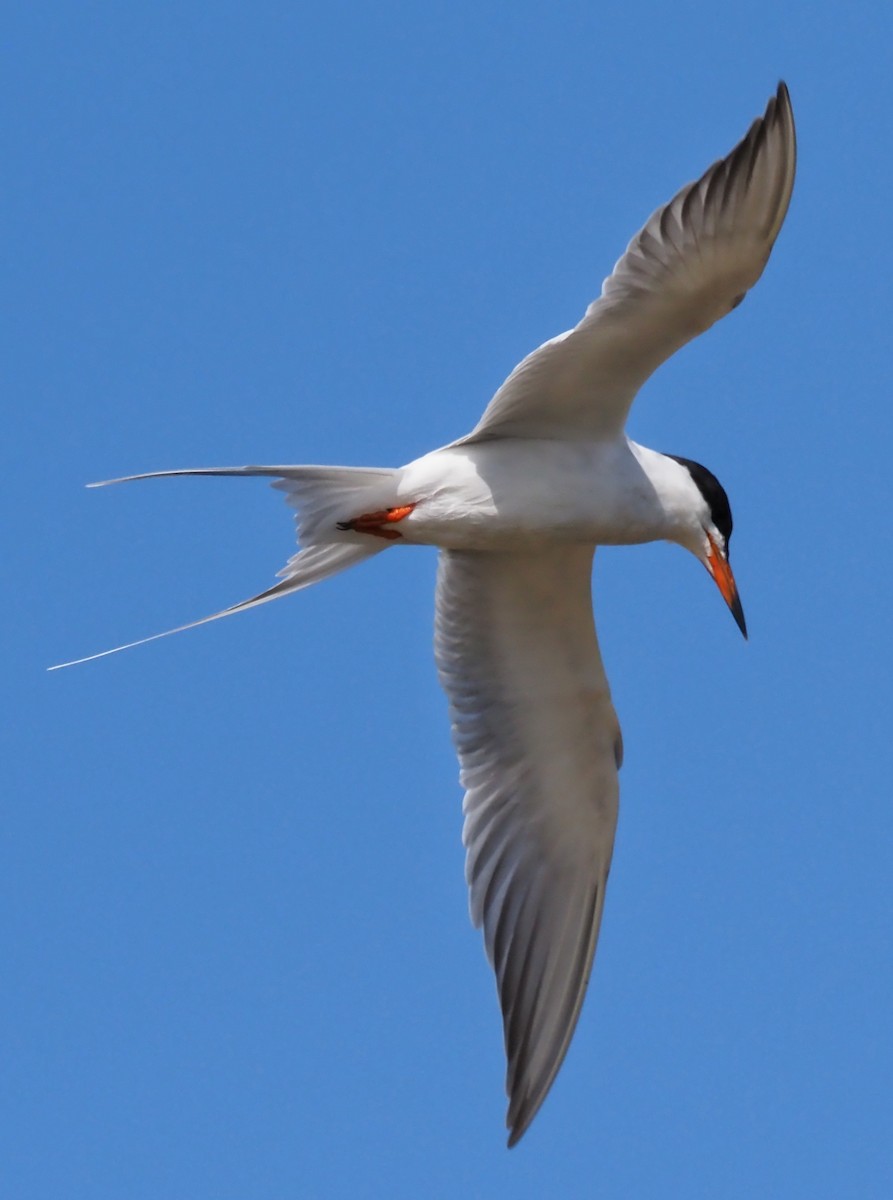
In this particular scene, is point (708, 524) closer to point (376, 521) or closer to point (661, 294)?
point (661, 294)

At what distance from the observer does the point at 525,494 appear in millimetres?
7559

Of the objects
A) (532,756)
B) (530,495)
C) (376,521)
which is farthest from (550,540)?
(532,756)

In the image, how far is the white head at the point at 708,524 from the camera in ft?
25.7

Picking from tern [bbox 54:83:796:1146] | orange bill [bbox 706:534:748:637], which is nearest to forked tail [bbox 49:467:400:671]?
tern [bbox 54:83:796:1146]

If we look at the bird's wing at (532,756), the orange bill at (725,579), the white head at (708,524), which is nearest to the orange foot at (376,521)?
the bird's wing at (532,756)

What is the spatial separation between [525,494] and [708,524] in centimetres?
83

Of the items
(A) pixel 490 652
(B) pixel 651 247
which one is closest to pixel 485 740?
(A) pixel 490 652

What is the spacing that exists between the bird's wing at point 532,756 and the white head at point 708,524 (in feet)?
1.88

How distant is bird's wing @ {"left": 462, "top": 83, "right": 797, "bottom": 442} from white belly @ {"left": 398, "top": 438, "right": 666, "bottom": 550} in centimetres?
9

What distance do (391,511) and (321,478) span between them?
0.29 metres

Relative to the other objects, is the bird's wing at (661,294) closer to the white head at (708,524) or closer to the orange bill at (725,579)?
the white head at (708,524)

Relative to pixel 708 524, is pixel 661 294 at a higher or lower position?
higher

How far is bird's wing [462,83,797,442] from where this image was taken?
6793mm

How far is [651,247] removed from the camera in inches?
274
